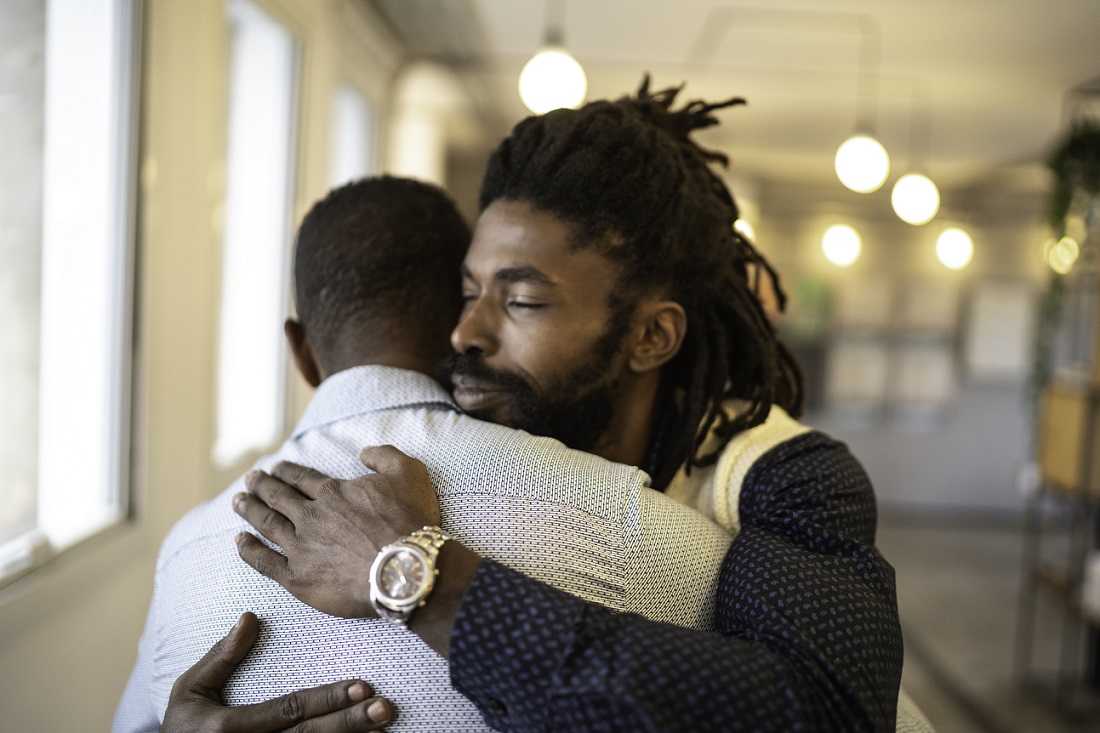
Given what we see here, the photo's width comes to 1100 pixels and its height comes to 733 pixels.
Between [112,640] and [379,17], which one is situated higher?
[379,17]

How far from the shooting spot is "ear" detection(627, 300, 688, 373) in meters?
1.56

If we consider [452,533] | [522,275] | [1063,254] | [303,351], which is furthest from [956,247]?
[452,533]

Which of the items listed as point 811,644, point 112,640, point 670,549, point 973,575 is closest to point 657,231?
point 670,549

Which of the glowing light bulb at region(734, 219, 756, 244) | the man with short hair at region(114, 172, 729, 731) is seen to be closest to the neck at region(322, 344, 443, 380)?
the man with short hair at region(114, 172, 729, 731)

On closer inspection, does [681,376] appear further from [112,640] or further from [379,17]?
[379,17]

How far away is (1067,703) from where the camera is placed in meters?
4.43

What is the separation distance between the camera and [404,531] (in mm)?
1024

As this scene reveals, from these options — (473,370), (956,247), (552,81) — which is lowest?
(473,370)

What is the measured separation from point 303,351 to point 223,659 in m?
0.55

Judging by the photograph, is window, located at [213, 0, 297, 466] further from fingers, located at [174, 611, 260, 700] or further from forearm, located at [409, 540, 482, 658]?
forearm, located at [409, 540, 482, 658]

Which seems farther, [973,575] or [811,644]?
[973,575]

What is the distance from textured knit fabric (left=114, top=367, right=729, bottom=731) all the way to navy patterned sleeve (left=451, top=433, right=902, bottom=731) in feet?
0.20

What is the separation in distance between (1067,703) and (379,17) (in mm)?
4728

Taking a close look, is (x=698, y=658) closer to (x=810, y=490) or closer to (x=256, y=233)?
(x=810, y=490)
